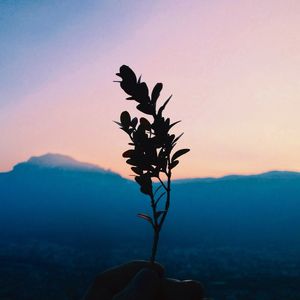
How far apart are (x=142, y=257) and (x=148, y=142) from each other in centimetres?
11162

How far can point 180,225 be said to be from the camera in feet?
611

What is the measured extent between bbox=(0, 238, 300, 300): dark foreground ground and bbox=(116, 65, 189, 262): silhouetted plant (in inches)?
2824

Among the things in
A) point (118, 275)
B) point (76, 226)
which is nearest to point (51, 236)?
point (76, 226)

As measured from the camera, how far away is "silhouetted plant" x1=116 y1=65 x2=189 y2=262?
4.00 metres

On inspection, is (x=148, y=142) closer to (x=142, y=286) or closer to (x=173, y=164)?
(x=173, y=164)

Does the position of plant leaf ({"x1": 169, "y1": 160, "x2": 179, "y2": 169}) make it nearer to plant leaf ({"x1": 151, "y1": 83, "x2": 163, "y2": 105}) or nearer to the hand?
plant leaf ({"x1": 151, "y1": 83, "x2": 163, "y2": 105})

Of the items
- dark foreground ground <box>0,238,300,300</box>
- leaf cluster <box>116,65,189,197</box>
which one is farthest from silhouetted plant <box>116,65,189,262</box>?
dark foreground ground <box>0,238,300,300</box>

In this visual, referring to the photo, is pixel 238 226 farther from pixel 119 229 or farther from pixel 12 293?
pixel 12 293

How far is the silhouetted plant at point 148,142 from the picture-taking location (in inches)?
157

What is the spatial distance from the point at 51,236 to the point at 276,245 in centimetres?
9403

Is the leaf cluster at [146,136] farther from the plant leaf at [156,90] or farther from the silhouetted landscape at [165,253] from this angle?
the silhouetted landscape at [165,253]

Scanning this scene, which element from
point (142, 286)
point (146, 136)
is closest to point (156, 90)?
point (146, 136)

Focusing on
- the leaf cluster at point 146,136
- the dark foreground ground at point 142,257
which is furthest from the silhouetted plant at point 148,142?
the dark foreground ground at point 142,257

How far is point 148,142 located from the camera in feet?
13.8
